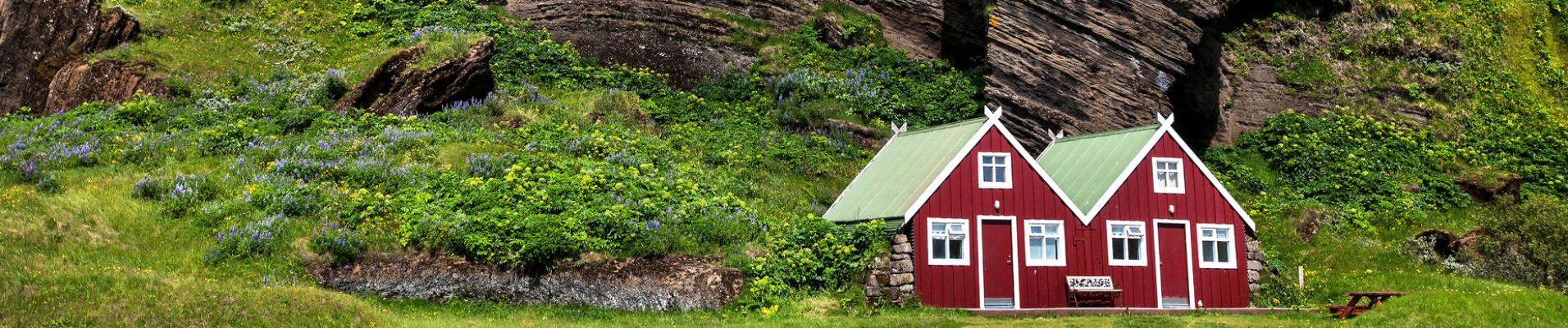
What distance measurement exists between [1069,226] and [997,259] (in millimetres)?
1910

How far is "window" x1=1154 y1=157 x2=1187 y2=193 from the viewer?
3070 centimetres

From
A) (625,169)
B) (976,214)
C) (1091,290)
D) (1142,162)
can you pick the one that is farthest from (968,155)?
(625,169)

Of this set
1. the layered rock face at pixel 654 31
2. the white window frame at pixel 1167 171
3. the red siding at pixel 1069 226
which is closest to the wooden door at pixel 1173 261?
the red siding at pixel 1069 226

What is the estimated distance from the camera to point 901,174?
31.4 meters

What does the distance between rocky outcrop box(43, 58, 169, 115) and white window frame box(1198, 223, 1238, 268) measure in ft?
91.9

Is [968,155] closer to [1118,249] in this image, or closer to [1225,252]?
[1118,249]

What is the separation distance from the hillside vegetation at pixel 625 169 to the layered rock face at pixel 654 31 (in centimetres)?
98

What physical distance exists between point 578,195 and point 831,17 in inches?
757

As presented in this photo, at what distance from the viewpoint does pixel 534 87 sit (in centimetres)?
3991

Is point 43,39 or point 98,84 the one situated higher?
point 43,39

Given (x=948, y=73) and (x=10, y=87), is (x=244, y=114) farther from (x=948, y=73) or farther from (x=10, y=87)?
(x=948, y=73)

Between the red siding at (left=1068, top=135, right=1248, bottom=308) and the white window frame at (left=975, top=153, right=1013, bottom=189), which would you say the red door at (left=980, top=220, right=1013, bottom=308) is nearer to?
the white window frame at (left=975, top=153, right=1013, bottom=189)

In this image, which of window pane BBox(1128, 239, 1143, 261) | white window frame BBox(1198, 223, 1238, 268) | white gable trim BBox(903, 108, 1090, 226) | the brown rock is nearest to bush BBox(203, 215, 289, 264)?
the brown rock

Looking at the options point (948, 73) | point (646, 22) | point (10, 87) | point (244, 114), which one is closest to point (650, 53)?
point (646, 22)
